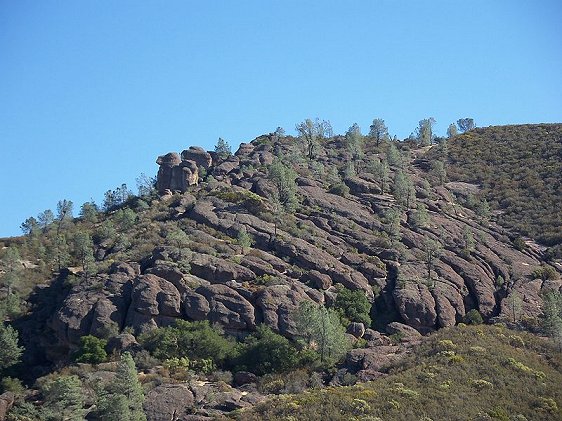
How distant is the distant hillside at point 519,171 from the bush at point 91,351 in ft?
194

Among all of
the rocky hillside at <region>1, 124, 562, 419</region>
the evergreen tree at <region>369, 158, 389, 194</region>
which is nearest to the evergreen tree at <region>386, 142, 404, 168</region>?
the evergreen tree at <region>369, 158, 389, 194</region>

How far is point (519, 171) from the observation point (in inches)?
4786

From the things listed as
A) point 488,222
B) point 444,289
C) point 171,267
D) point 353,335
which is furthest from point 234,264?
point 488,222

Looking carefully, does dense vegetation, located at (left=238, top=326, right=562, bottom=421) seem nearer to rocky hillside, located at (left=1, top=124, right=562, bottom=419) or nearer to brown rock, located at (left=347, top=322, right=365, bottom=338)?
rocky hillside, located at (left=1, top=124, right=562, bottom=419)

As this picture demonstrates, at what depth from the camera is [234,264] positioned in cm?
7850

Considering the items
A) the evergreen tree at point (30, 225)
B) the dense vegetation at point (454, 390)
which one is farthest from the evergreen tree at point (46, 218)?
the dense vegetation at point (454, 390)

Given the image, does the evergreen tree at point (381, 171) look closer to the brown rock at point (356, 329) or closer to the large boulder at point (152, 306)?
the brown rock at point (356, 329)

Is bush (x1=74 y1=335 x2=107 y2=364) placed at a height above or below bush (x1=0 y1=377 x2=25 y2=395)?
above

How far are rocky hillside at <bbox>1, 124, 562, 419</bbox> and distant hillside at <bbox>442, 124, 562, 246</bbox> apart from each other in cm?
526

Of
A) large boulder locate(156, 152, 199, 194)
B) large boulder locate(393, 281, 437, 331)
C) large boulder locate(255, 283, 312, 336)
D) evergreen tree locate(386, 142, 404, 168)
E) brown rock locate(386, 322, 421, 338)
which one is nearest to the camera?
large boulder locate(255, 283, 312, 336)

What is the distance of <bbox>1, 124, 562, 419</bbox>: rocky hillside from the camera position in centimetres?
7169

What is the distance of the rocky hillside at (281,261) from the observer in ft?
235

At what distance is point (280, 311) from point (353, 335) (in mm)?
7484

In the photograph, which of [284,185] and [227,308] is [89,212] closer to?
[284,185]
